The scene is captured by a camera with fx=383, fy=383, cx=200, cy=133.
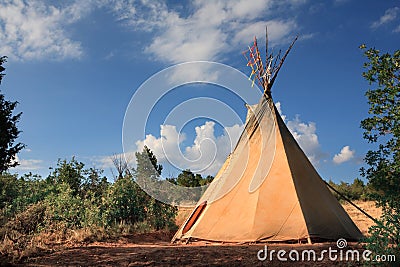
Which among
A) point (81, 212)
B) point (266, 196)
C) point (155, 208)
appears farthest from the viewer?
point (155, 208)

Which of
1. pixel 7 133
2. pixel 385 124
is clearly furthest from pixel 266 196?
pixel 7 133

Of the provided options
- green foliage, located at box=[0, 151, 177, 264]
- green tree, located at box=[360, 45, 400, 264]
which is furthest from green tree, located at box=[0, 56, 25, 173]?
green tree, located at box=[360, 45, 400, 264]

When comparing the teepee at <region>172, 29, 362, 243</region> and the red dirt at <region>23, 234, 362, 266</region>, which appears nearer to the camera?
the red dirt at <region>23, 234, 362, 266</region>

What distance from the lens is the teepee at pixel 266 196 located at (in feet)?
23.7

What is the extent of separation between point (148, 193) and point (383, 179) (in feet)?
24.0

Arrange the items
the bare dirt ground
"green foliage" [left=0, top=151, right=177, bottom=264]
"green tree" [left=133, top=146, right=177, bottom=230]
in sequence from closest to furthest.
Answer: the bare dirt ground, "green foliage" [left=0, top=151, right=177, bottom=264], "green tree" [left=133, top=146, right=177, bottom=230]

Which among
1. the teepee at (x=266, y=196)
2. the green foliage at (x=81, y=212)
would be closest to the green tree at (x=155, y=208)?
the green foliage at (x=81, y=212)

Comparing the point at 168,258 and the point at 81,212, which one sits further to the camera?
the point at 81,212

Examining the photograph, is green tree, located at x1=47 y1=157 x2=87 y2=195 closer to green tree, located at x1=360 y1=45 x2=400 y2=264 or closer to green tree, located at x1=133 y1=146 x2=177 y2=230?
green tree, located at x1=133 y1=146 x2=177 y2=230

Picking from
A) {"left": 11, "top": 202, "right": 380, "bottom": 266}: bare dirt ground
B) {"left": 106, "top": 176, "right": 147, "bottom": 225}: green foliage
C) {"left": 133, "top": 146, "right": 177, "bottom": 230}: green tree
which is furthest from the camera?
{"left": 133, "top": 146, "right": 177, "bottom": 230}: green tree

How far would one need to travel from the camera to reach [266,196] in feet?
25.1

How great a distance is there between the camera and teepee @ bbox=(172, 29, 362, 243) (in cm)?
723

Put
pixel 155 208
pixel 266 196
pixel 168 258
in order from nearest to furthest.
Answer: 1. pixel 168 258
2. pixel 266 196
3. pixel 155 208

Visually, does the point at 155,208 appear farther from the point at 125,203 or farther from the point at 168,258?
the point at 168,258
